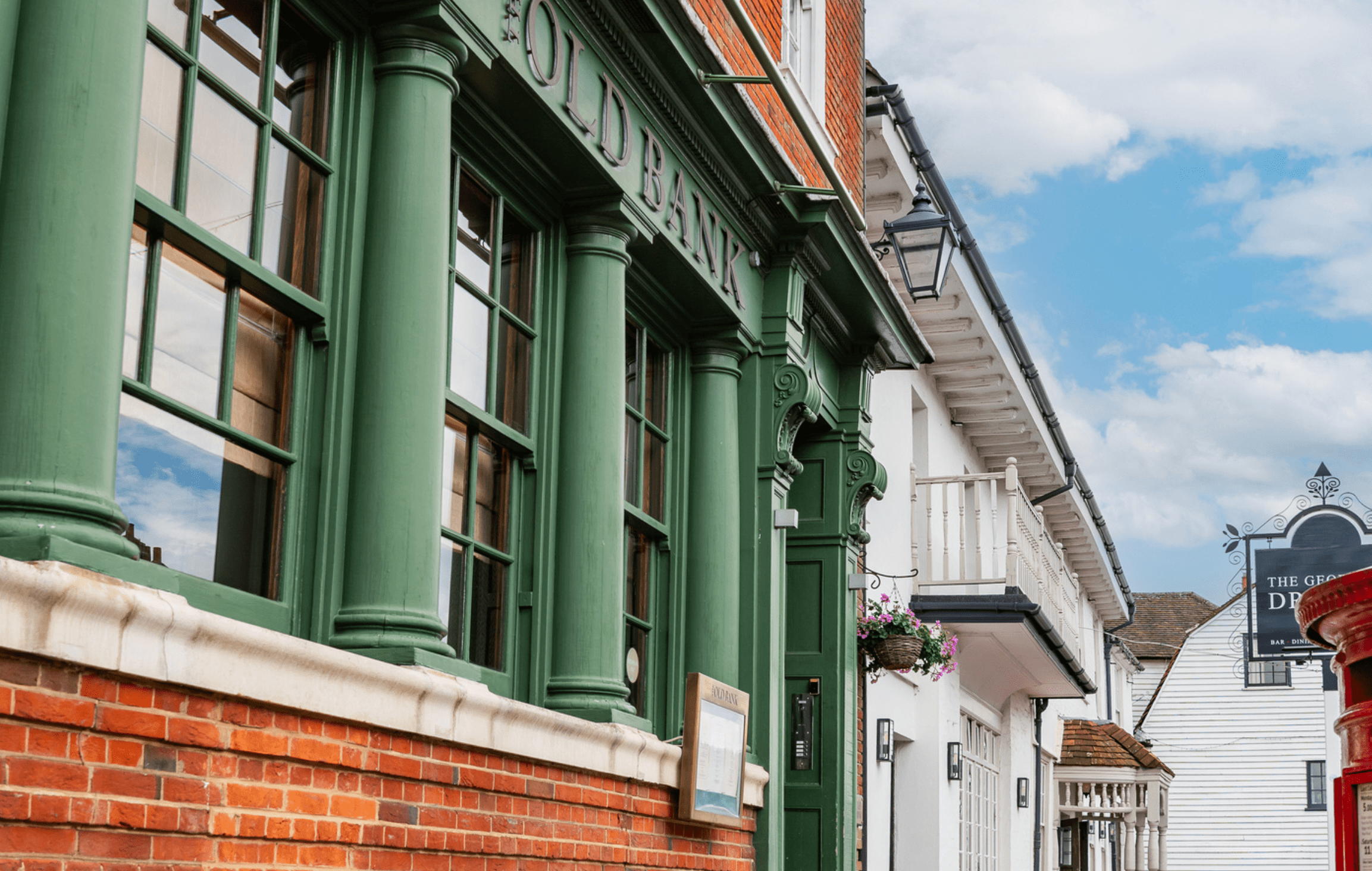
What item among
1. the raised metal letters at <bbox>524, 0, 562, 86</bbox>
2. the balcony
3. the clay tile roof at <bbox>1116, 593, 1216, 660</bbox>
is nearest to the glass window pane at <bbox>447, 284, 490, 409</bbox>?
the raised metal letters at <bbox>524, 0, 562, 86</bbox>

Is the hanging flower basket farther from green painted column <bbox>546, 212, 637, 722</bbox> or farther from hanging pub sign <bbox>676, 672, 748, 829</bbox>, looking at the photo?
green painted column <bbox>546, 212, 637, 722</bbox>

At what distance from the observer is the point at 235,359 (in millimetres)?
4812

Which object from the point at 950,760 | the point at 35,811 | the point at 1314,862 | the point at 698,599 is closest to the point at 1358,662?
the point at 698,599

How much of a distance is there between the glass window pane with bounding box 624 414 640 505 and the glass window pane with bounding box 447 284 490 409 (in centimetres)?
154

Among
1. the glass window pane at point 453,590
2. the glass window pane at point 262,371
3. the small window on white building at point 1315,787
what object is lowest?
the small window on white building at point 1315,787

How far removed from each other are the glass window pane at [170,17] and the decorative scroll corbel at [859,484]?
614 centimetres

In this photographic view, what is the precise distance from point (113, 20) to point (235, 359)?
1.27 m

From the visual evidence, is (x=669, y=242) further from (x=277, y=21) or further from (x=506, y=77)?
(x=277, y=21)

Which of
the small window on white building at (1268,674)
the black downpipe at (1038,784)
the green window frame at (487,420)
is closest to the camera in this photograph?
the green window frame at (487,420)

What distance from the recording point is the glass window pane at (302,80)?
525 cm

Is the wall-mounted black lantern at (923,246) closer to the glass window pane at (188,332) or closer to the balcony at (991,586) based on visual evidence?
the balcony at (991,586)

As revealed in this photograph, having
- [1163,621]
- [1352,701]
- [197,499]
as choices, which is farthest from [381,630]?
[1163,621]

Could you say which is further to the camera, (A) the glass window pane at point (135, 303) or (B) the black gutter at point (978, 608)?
(B) the black gutter at point (978, 608)

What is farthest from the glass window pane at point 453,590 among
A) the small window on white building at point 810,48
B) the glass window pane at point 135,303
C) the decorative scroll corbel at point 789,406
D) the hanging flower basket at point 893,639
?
the small window on white building at point 810,48
